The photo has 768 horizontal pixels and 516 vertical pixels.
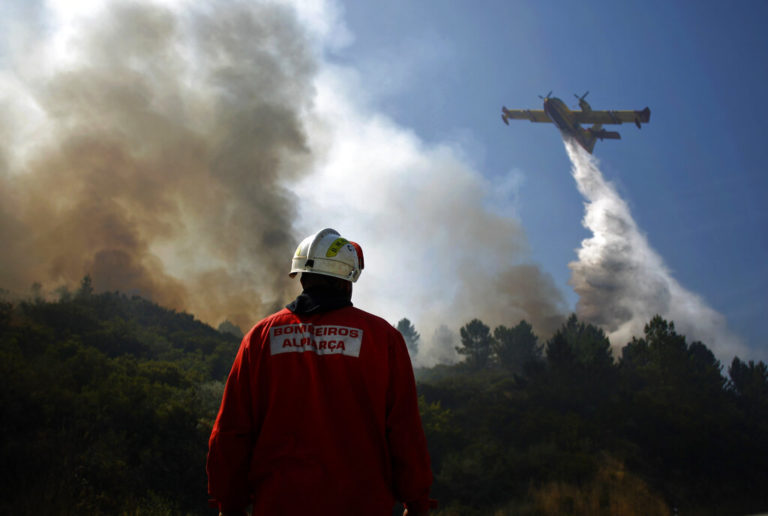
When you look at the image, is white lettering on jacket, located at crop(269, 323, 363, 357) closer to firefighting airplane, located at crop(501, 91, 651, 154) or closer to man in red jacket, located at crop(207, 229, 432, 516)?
man in red jacket, located at crop(207, 229, 432, 516)

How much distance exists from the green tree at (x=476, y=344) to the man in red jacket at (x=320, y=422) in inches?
3045

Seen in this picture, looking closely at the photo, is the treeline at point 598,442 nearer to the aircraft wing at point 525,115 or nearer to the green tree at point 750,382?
the green tree at point 750,382

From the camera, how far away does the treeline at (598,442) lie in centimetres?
2294

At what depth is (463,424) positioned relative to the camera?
3306cm

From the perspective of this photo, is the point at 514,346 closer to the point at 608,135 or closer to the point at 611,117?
the point at 608,135

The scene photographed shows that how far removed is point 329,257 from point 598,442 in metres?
30.8

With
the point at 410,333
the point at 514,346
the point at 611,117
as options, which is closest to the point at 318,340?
the point at 611,117

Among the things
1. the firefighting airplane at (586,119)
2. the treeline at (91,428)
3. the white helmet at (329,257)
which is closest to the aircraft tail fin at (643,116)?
the firefighting airplane at (586,119)

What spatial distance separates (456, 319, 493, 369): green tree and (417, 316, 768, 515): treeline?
87.6ft

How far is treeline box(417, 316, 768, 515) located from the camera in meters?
22.9

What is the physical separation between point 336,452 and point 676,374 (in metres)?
56.3

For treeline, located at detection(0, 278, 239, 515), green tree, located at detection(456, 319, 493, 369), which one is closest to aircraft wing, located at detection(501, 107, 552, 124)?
green tree, located at detection(456, 319, 493, 369)

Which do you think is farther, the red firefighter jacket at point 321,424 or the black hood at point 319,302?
the black hood at point 319,302

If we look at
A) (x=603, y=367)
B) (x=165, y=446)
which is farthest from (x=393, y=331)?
(x=603, y=367)
